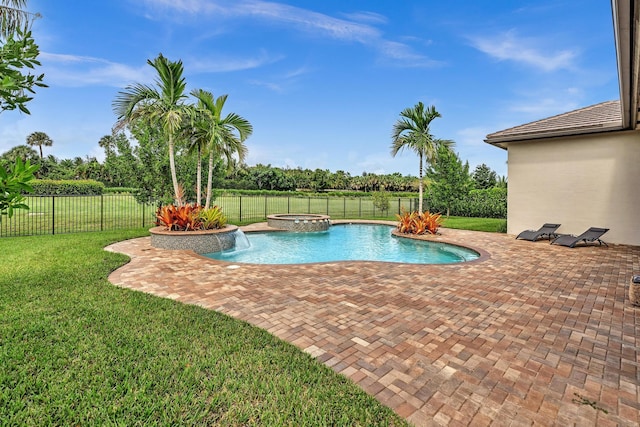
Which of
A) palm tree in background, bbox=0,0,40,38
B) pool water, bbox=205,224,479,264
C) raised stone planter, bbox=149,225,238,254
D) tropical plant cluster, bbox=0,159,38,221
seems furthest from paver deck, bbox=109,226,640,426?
palm tree in background, bbox=0,0,40,38

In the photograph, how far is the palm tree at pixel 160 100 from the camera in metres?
8.95

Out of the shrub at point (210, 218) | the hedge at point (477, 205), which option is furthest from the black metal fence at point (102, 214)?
the shrub at point (210, 218)

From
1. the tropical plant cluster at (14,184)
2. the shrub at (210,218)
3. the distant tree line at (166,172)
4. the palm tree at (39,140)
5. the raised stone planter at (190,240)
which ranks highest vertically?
the palm tree at (39,140)

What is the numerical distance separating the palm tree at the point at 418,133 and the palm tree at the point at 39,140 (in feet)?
243

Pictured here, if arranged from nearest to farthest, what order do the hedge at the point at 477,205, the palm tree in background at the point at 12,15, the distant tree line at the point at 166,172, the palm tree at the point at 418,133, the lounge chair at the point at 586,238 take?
the palm tree in background at the point at 12,15, the lounge chair at the point at 586,238, the palm tree at the point at 418,133, the distant tree line at the point at 166,172, the hedge at the point at 477,205

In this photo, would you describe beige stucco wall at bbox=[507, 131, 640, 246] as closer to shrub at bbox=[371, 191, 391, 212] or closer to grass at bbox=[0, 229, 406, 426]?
shrub at bbox=[371, 191, 391, 212]

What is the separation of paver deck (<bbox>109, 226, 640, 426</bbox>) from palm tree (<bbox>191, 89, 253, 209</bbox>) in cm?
469

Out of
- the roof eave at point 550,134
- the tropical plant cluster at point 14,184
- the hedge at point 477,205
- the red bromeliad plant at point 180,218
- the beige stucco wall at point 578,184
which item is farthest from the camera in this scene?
the hedge at point 477,205

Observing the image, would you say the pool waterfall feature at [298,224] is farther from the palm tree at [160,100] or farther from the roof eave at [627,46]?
the roof eave at [627,46]

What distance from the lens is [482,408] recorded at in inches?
87.6

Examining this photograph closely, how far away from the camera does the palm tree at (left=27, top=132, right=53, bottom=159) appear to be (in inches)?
2347

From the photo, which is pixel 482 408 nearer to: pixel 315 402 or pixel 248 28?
pixel 315 402

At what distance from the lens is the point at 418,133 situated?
39.9ft

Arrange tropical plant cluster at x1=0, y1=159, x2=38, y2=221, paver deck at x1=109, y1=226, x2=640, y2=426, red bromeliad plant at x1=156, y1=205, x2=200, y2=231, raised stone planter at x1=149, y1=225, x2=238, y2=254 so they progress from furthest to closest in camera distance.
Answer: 1. red bromeliad plant at x1=156, y1=205, x2=200, y2=231
2. raised stone planter at x1=149, y1=225, x2=238, y2=254
3. paver deck at x1=109, y1=226, x2=640, y2=426
4. tropical plant cluster at x1=0, y1=159, x2=38, y2=221
